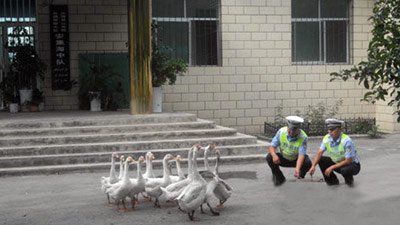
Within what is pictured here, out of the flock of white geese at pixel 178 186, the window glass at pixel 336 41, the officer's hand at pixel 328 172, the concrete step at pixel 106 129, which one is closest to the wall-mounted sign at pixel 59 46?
the concrete step at pixel 106 129

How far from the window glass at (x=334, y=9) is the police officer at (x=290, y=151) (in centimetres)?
994

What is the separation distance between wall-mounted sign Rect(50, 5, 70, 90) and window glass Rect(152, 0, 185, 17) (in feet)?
7.53

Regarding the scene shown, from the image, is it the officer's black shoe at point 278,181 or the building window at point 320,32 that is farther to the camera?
the building window at point 320,32

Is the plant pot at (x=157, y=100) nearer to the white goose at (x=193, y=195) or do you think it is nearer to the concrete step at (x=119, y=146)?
the concrete step at (x=119, y=146)

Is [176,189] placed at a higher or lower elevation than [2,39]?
lower

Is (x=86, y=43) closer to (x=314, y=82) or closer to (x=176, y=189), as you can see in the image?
(x=314, y=82)

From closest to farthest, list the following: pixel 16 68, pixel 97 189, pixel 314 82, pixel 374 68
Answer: pixel 374 68 → pixel 97 189 → pixel 16 68 → pixel 314 82

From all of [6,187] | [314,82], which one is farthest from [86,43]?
[6,187]

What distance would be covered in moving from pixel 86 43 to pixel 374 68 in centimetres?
1325

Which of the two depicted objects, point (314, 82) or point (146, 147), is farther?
point (314, 82)

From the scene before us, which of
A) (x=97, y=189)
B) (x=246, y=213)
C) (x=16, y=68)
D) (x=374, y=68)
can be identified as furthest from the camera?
(x=16, y=68)

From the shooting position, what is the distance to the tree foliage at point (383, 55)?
4.01 meters

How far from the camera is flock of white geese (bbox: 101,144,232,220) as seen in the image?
710 centimetres

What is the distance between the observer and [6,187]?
9.90m
